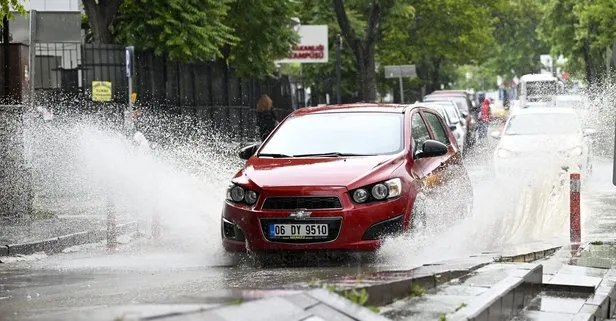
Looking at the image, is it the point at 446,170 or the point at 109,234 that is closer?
the point at 446,170

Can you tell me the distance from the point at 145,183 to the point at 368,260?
529 cm

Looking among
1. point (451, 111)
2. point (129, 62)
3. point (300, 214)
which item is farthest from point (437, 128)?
point (451, 111)

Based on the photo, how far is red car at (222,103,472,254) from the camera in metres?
10.1

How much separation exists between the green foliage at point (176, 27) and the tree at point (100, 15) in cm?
69

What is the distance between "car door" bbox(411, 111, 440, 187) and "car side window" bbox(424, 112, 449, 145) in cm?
30

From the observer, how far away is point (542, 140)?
72.2 ft

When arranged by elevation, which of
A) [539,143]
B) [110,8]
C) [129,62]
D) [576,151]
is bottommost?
[576,151]

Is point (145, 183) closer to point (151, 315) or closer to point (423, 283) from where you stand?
point (423, 283)

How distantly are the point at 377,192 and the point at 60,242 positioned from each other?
4.78 meters

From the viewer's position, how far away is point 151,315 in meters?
4.71

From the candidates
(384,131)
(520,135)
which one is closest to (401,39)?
(520,135)

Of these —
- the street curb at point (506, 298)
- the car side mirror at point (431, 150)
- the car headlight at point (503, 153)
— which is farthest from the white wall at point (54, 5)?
the street curb at point (506, 298)

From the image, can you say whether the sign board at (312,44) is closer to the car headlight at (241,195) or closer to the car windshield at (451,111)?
the car windshield at (451,111)

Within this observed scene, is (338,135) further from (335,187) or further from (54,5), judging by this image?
(54,5)
